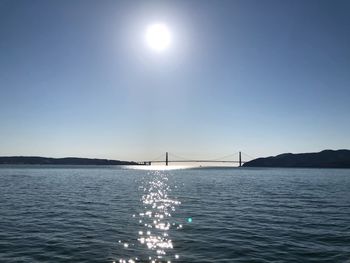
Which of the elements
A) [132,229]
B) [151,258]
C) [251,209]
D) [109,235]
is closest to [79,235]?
[109,235]

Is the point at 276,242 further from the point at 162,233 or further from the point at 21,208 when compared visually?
the point at 21,208

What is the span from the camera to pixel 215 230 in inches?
1091

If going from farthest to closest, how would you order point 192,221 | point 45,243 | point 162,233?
point 192,221 → point 162,233 → point 45,243

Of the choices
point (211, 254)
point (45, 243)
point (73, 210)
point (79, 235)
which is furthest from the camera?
point (73, 210)

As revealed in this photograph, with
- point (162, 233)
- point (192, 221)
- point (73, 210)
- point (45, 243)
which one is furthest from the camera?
point (73, 210)

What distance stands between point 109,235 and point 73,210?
47.1 ft

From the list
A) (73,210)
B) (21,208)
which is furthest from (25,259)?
(21,208)

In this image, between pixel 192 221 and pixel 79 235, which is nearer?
pixel 79 235

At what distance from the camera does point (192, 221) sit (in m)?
31.9

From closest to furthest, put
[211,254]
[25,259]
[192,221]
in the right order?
[25,259]
[211,254]
[192,221]

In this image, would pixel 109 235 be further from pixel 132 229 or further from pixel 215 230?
pixel 215 230

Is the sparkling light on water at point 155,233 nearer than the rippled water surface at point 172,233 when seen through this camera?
Yes

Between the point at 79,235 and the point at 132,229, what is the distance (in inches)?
176

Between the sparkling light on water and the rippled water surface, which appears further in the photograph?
the rippled water surface
